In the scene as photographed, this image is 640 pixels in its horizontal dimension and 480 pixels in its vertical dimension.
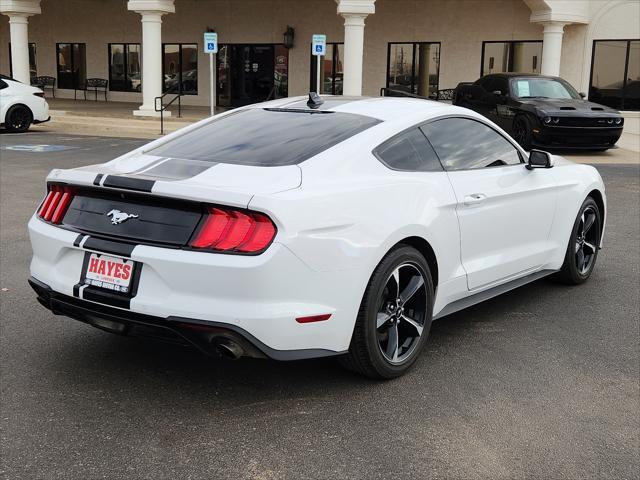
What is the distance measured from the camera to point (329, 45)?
28344 millimetres

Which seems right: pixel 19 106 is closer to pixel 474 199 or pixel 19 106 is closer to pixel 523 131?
pixel 523 131

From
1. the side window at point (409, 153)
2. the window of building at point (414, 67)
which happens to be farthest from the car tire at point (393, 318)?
the window of building at point (414, 67)

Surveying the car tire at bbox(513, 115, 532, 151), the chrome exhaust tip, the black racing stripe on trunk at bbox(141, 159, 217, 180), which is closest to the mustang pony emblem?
the black racing stripe on trunk at bbox(141, 159, 217, 180)

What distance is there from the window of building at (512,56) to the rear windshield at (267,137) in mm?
22510

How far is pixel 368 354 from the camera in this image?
402 centimetres

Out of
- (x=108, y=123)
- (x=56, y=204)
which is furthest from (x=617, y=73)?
(x=56, y=204)

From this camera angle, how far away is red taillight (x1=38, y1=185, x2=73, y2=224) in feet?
13.4

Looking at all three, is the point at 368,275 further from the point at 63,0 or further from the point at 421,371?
the point at 63,0

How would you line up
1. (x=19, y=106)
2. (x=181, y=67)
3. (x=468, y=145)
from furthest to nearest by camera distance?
(x=181, y=67)
(x=19, y=106)
(x=468, y=145)

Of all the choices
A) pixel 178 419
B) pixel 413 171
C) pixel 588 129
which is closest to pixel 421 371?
pixel 413 171

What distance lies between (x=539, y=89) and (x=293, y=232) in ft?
51.2

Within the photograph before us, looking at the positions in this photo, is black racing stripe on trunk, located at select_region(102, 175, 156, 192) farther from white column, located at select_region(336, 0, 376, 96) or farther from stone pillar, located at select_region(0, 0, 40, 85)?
stone pillar, located at select_region(0, 0, 40, 85)

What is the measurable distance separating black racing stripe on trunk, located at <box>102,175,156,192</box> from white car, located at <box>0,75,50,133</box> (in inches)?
681

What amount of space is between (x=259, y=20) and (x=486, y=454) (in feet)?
90.8
